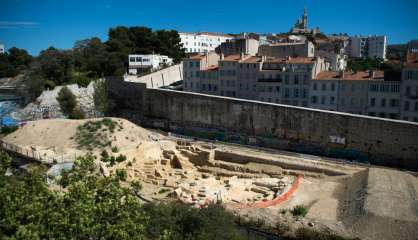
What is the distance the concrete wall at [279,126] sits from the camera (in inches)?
1154

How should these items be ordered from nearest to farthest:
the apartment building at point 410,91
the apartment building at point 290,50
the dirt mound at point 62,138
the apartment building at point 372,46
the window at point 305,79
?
the apartment building at point 410,91, the dirt mound at point 62,138, the window at point 305,79, the apartment building at point 290,50, the apartment building at point 372,46

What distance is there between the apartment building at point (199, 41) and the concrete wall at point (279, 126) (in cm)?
3627

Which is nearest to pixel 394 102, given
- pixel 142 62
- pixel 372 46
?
pixel 142 62

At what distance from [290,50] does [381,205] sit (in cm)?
3390

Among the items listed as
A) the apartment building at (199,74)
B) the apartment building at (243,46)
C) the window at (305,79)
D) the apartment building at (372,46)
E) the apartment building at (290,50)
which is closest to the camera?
the window at (305,79)

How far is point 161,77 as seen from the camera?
2138 inches

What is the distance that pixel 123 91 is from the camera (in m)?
48.4

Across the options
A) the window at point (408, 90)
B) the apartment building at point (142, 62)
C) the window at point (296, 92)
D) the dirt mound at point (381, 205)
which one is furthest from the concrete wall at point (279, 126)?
the apartment building at point (142, 62)

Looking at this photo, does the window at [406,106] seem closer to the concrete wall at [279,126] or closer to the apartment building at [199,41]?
the concrete wall at [279,126]

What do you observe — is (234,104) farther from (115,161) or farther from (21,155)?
(21,155)

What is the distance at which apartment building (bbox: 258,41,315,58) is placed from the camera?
49969 mm

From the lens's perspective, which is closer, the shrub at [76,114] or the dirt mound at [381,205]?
the dirt mound at [381,205]

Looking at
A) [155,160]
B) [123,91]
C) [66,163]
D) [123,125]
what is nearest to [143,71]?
[123,91]

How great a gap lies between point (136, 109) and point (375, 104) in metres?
27.4
